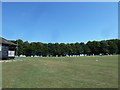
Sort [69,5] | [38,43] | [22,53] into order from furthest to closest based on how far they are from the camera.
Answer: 1. [38,43]
2. [22,53]
3. [69,5]

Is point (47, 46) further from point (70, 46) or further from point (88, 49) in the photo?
point (88, 49)

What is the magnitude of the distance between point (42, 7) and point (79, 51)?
148 feet

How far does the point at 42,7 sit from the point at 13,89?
12837 millimetres

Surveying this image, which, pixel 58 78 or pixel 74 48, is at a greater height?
pixel 74 48

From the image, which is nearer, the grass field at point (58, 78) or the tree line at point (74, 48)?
the grass field at point (58, 78)

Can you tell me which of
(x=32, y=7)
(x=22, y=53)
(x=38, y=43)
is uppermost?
(x=32, y=7)

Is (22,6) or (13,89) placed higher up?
(22,6)

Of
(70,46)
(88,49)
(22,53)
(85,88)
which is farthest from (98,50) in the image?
(85,88)

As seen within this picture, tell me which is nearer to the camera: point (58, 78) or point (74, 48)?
point (58, 78)

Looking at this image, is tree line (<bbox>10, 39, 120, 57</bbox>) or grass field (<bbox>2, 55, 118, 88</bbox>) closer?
grass field (<bbox>2, 55, 118, 88</bbox>)

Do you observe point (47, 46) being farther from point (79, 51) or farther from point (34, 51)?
point (79, 51)

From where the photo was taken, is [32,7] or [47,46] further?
[47,46]

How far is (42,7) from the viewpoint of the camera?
15.5 metres

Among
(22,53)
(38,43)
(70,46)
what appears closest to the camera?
(22,53)
